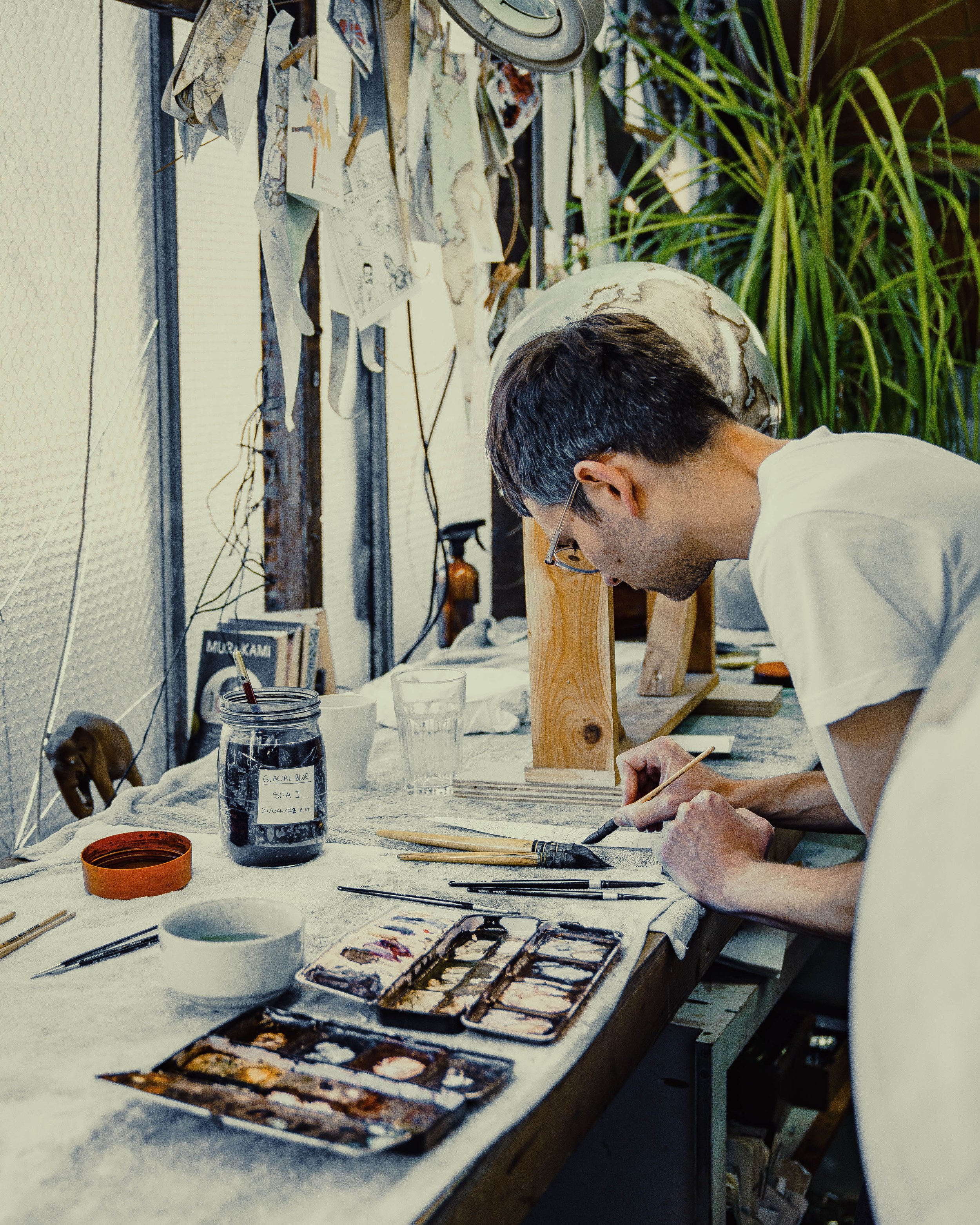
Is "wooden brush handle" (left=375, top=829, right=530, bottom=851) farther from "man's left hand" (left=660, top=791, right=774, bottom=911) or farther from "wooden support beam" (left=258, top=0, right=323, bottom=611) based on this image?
"wooden support beam" (left=258, top=0, right=323, bottom=611)

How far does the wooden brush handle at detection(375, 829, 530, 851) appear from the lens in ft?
3.88

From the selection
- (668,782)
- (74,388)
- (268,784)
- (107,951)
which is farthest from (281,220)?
(107,951)

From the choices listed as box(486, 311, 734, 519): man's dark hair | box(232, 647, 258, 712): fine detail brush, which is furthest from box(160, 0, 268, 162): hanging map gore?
box(232, 647, 258, 712): fine detail brush

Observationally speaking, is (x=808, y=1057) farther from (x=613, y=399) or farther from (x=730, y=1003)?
(x=613, y=399)

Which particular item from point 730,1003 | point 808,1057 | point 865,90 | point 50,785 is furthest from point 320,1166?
point 865,90

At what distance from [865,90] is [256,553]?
268cm

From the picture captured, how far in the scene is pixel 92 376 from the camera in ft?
5.27

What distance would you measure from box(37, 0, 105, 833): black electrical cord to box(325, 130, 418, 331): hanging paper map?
34 cm

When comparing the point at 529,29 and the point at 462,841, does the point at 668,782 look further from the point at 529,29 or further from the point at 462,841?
the point at 529,29

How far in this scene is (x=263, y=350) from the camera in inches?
71.0

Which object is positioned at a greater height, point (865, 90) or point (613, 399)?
point (865, 90)

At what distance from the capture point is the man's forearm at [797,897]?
38.8 inches

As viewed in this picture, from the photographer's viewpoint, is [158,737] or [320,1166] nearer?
[320,1166]

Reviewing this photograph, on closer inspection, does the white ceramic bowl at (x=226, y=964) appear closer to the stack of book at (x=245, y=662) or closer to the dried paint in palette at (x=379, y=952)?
the dried paint in palette at (x=379, y=952)
